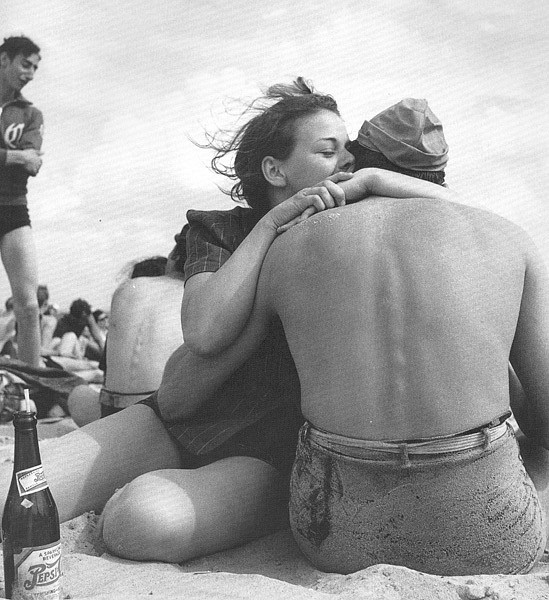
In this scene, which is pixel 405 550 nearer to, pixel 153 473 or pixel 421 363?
pixel 421 363

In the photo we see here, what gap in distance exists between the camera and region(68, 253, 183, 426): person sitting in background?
3443 millimetres

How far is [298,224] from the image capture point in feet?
7.02

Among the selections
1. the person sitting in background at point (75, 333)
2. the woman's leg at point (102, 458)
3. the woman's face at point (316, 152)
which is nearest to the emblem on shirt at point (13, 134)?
the person sitting in background at point (75, 333)

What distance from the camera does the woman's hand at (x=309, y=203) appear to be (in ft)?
7.09

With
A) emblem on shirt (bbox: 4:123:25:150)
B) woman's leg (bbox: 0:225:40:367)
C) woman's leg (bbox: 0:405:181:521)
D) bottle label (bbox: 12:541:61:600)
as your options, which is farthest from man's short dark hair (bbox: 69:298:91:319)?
bottle label (bbox: 12:541:61:600)

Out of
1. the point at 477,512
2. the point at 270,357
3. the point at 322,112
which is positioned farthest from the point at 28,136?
the point at 477,512

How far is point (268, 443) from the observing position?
2.50m

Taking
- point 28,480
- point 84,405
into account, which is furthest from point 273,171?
point 84,405

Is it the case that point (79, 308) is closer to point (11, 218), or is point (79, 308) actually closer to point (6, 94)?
point (11, 218)

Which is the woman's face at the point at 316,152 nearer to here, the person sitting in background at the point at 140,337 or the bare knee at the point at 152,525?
the person sitting in background at the point at 140,337

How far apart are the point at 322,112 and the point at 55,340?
24.9 feet

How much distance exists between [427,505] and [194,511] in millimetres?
697

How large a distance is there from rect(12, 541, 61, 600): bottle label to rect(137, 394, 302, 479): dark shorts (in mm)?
790

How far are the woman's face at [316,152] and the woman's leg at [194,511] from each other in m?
1.08
